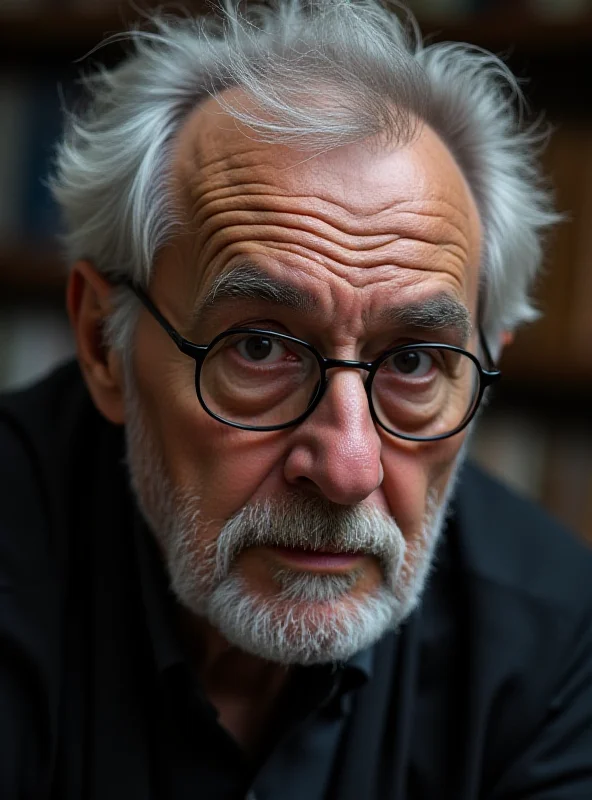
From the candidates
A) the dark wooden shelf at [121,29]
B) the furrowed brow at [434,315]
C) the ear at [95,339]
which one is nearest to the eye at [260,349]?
the furrowed brow at [434,315]

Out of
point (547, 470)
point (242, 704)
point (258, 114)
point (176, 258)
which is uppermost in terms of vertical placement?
point (258, 114)

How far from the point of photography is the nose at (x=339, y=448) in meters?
0.93

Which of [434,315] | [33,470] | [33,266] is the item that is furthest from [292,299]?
[33,266]

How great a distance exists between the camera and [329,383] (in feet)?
3.20

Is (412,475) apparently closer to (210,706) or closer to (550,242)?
(210,706)

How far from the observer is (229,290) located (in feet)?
3.22

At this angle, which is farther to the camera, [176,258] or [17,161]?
[17,161]

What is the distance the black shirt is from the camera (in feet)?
3.50

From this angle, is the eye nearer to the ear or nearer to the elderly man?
Result: the elderly man

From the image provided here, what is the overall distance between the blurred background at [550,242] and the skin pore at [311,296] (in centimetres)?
83

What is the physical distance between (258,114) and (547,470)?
4.29 ft

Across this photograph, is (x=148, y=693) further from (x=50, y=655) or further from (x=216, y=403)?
(x=216, y=403)

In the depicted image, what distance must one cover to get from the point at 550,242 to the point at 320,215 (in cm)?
100

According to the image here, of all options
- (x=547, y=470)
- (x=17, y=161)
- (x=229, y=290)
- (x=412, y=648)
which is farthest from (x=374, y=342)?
(x=17, y=161)
